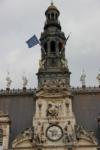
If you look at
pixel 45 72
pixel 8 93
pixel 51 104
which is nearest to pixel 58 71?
pixel 45 72

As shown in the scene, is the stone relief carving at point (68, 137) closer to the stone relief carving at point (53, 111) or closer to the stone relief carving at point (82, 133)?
the stone relief carving at point (82, 133)

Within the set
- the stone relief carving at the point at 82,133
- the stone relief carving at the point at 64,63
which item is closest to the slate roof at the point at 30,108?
the stone relief carving at the point at 82,133

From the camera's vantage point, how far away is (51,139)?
5391 centimetres

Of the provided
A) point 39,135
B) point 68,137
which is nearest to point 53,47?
point 39,135

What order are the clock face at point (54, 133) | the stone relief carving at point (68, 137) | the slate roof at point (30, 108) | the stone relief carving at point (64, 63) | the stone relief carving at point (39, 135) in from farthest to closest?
the stone relief carving at point (64, 63), the slate roof at point (30, 108), the clock face at point (54, 133), the stone relief carving at point (39, 135), the stone relief carving at point (68, 137)

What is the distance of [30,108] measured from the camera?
60.4m

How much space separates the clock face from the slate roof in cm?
364

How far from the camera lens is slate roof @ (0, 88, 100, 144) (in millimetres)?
57656

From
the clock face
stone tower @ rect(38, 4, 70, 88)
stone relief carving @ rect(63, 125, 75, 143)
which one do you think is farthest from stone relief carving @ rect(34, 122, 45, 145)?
stone tower @ rect(38, 4, 70, 88)

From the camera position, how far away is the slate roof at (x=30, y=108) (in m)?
57.7

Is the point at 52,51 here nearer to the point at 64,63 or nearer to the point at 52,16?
the point at 64,63

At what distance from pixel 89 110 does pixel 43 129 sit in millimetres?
8669

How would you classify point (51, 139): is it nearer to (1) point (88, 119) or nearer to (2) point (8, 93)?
(1) point (88, 119)

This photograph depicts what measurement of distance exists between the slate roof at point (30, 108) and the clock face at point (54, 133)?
3.64 m
